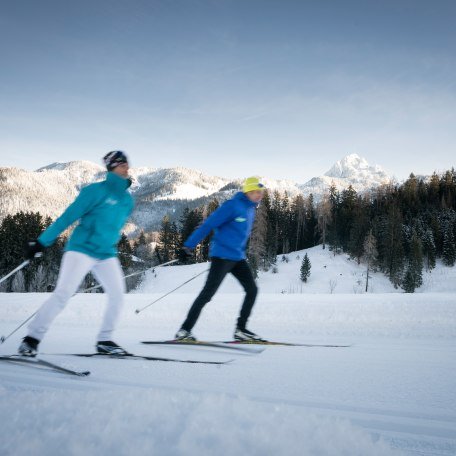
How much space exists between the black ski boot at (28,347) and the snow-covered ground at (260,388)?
0.12 m

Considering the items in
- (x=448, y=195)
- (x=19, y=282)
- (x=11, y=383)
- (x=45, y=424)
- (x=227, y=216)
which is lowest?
(x=19, y=282)

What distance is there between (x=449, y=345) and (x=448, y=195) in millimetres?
78708

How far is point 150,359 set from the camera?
311 centimetres

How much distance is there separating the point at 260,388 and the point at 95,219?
212 centimetres

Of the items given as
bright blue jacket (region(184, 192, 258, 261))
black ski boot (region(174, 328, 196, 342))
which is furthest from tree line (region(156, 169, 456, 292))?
black ski boot (region(174, 328, 196, 342))

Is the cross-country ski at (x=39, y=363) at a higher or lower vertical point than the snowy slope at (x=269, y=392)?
lower

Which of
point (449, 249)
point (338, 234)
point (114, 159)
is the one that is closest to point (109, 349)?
point (114, 159)

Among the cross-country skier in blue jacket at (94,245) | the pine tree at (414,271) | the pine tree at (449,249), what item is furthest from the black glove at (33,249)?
the pine tree at (449,249)

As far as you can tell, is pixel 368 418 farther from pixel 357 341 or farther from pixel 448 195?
pixel 448 195

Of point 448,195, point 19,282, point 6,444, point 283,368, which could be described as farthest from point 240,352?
point 448,195

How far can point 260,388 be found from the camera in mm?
2328

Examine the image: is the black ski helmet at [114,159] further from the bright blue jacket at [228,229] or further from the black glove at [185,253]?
the black glove at [185,253]

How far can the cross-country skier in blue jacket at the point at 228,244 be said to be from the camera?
163 inches

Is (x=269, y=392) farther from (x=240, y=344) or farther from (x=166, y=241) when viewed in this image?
(x=166, y=241)
